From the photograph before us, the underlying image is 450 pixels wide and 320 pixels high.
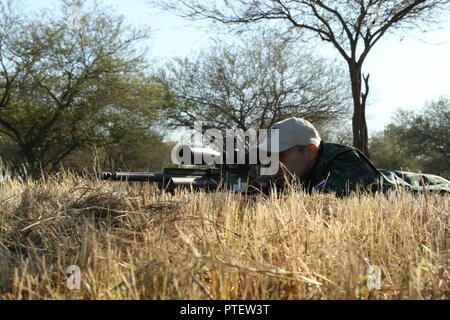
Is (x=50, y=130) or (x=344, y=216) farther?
(x=50, y=130)

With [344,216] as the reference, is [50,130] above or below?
above

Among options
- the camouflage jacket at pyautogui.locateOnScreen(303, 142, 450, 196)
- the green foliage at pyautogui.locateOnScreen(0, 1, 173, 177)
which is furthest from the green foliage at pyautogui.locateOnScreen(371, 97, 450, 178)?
the camouflage jacket at pyautogui.locateOnScreen(303, 142, 450, 196)

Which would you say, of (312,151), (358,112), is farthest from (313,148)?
(358,112)

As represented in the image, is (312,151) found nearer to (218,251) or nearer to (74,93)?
(218,251)

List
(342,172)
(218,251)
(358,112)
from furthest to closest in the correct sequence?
(358,112), (342,172), (218,251)

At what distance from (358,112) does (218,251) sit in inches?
514

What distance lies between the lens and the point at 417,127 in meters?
37.9

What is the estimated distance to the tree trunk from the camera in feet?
47.9

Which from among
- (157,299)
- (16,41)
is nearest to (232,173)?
(157,299)

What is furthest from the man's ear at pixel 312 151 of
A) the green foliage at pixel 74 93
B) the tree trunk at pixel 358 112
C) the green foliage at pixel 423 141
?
the green foliage at pixel 423 141

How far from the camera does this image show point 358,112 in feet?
48.4

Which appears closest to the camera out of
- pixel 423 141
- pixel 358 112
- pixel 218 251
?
pixel 218 251
